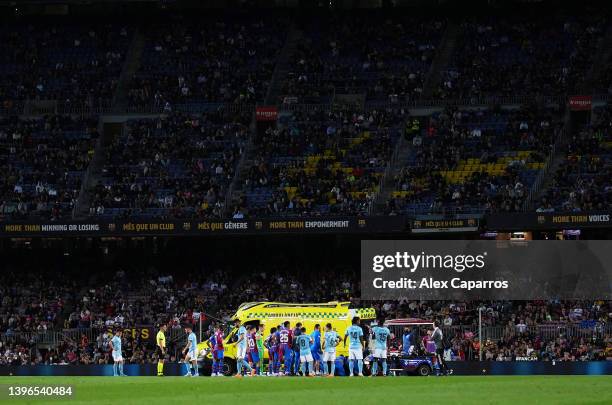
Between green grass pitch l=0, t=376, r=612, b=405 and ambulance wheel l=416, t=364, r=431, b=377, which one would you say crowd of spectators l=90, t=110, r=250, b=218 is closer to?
ambulance wheel l=416, t=364, r=431, b=377

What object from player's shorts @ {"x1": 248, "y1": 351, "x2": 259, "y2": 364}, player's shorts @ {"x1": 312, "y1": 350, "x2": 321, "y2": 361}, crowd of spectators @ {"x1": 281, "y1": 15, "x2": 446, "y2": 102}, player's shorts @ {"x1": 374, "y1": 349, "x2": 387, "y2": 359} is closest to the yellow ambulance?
player's shorts @ {"x1": 248, "y1": 351, "x2": 259, "y2": 364}

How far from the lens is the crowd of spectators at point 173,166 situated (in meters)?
55.4

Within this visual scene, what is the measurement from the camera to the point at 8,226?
179 feet

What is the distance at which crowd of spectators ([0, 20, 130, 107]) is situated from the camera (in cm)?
6300

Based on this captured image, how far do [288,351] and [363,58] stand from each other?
90.9 ft

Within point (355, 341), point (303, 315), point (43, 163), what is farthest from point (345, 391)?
point (43, 163)

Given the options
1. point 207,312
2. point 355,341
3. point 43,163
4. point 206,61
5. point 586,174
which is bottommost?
point 355,341

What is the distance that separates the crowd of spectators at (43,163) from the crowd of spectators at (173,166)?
1335 millimetres

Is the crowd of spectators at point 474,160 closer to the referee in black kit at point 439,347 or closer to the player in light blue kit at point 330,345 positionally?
the referee in black kit at point 439,347

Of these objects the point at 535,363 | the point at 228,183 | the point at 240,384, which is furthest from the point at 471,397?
the point at 228,183

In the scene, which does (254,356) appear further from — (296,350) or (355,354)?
(355,354)

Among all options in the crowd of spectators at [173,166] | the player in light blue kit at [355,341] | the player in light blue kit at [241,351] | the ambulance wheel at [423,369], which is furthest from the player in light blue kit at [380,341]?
the crowd of spectators at [173,166]

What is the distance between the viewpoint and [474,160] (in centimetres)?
5453

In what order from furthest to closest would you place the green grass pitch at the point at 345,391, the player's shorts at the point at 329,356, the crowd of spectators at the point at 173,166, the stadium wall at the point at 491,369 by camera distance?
the crowd of spectators at the point at 173,166 < the stadium wall at the point at 491,369 < the player's shorts at the point at 329,356 < the green grass pitch at the point at 345,391
